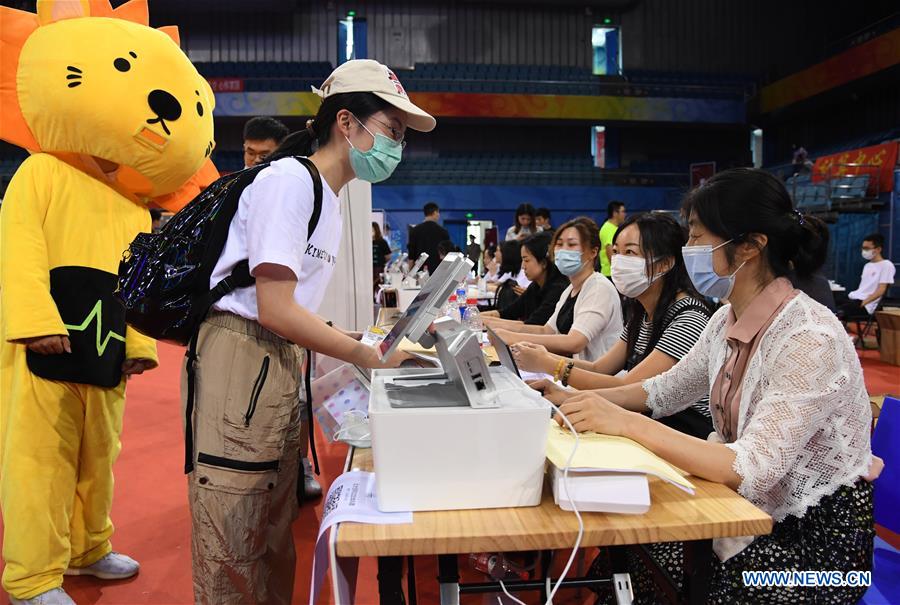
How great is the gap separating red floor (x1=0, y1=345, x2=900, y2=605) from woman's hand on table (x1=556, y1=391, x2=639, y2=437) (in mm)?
742

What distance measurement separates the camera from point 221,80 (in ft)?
45.8

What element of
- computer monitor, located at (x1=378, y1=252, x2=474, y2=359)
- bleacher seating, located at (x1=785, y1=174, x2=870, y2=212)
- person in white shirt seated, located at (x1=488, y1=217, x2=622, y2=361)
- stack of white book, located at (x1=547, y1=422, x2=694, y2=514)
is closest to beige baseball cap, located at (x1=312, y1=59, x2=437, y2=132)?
computer monitor, located at (x1=378, y1=252, x2=474, y2=359)

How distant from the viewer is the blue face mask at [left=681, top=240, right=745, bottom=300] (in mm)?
1466

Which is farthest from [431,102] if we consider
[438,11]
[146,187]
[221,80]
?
[146,187]

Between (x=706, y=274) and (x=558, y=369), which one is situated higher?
(x=706, y=274)

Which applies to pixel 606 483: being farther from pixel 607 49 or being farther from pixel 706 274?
pixel 607 49

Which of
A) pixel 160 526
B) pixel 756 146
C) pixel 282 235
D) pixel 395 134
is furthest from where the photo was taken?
pixel 756 146

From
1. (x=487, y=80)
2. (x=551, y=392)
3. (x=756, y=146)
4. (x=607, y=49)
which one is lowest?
(x=551, y=392)

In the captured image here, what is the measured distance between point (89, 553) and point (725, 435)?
6.92 ft

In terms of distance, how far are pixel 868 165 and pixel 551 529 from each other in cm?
1212

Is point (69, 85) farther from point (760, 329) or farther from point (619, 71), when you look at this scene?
point (619, 71)

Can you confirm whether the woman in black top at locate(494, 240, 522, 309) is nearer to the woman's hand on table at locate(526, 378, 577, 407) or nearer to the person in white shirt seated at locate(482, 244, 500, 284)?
the person in white shirt seated at locate(482, 244, 500, 284)

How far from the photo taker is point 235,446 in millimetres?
1404

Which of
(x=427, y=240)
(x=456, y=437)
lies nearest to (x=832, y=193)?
(x=427, y=240)
